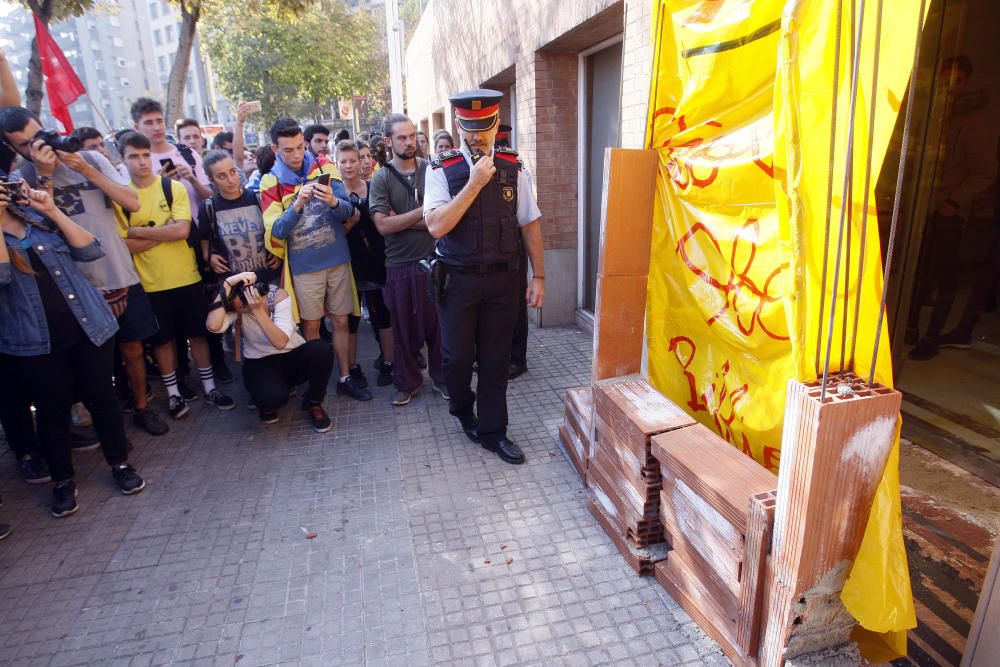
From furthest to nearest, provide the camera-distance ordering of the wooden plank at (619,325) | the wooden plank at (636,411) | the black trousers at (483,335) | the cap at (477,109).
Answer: the black trousers at (483,335) < the cap at (477,109) < the wooden plank at (619,325) < the wooden plank at (636,411)

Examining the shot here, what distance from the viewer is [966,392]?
409 cm

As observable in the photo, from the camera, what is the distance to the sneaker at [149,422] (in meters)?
4.18

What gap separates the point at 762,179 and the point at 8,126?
3690 mm

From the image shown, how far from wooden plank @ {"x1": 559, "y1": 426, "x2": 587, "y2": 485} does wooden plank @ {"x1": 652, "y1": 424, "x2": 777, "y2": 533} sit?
0.95m

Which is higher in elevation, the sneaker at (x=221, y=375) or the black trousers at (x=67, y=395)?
the black trousers at (x=67, y=395)

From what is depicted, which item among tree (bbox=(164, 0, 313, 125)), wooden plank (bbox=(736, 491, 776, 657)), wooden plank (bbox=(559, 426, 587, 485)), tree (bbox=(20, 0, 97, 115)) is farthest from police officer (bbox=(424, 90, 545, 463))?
tree (bbox=(164, 0, 313, 125))

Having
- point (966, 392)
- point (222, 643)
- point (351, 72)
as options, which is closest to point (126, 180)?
point (222, 643)

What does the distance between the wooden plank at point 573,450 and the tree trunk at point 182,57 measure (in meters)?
9.88

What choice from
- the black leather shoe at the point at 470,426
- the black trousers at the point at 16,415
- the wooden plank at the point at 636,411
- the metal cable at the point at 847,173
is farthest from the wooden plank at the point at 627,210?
the black trousers at the point at 16,415

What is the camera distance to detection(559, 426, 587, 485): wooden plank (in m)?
3.36

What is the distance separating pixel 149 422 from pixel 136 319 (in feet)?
2.48

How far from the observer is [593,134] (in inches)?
231

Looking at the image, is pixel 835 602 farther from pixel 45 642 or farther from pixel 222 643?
pixel 45 642

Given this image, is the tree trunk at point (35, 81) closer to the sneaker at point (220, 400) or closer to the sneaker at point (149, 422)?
the sneaker at point (220, 400)
